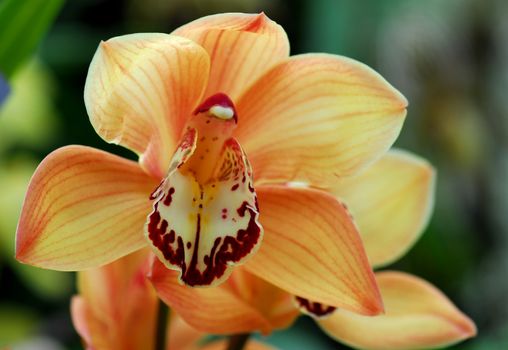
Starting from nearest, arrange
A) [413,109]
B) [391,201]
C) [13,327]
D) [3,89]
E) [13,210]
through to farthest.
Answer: [3,89] → [391,201] → [13,210] → [13,327] → [413,109]

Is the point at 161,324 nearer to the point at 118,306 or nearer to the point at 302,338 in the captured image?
the point at 118,306

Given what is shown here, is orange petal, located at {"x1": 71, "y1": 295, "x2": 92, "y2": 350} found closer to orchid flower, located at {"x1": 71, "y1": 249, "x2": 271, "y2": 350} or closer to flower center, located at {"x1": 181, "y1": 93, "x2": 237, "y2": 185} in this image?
orchid flower, located at {"x1": 71, "y1": 249, "x2": 271, "y2": 350}

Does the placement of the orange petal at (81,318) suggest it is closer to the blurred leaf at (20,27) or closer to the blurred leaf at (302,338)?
the blurred leaf at (20,27)

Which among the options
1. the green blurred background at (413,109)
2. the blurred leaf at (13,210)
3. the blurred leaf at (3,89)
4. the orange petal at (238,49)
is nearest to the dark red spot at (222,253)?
the orange petal at (238,49)

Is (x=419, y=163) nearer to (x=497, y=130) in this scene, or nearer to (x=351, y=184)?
(x=351, y=184)

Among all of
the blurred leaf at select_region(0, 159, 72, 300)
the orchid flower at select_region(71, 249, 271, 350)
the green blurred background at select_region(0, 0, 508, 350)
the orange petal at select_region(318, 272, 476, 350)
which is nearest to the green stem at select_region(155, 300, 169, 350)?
the orchid flower at select_region(71, 249, 271, 350)

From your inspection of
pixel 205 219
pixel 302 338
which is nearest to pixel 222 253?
pixel 205 219
